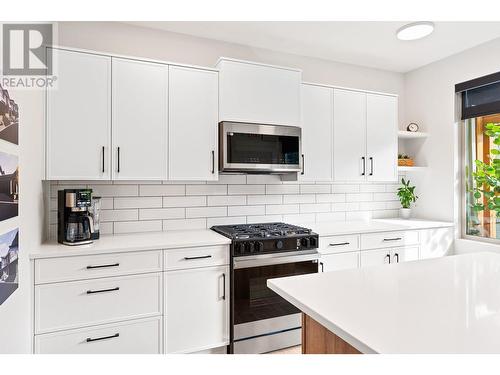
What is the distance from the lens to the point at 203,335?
7.92 ft

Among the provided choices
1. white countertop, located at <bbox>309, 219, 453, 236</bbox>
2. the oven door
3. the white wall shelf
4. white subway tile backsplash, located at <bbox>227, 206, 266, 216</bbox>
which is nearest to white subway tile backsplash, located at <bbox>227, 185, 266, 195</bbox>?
white subway tile backsplash, located at <bbox>227, 206, 266, 216</bbox>

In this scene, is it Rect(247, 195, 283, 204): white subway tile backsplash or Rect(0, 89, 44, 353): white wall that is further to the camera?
Rect(247, 195, 283, 204): white subway tile backsplash

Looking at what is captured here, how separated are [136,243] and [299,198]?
1.73 meters

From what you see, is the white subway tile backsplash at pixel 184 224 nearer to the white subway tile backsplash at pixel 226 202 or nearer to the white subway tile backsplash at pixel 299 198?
the white subway tile backsplash at pixel 226 202

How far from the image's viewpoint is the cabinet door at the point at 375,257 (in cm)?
301

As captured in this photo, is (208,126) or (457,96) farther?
(457,96)

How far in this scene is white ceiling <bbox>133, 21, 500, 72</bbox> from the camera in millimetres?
2832

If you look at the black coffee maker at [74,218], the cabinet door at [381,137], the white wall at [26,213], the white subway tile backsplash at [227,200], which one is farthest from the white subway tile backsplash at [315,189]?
the white wall at [26,213]

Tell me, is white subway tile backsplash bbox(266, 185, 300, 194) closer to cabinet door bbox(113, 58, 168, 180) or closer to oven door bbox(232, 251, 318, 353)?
oven door bbox(232, 251, 318, 353)

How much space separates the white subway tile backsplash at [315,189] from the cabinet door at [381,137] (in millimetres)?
440

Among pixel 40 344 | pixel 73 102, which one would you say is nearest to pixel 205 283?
pixel 40 344

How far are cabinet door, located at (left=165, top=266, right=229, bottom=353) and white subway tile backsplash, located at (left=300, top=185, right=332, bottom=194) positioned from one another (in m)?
1.34
